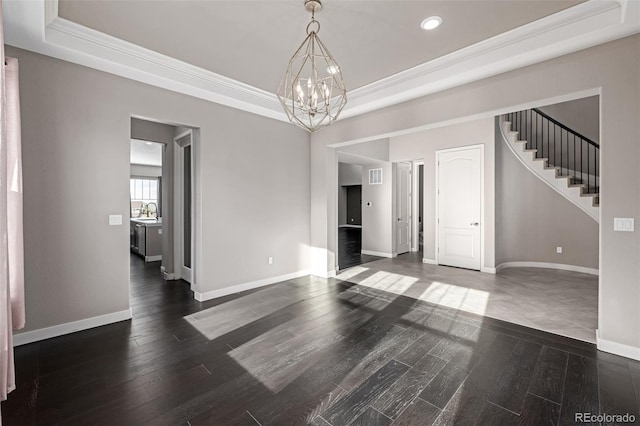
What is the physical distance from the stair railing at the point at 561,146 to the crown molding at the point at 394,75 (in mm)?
3727

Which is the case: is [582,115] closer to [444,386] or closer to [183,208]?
[444,386]

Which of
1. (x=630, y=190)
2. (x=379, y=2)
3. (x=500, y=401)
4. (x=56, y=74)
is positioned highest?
(x=379, y=2)

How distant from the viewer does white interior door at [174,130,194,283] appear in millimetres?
5016

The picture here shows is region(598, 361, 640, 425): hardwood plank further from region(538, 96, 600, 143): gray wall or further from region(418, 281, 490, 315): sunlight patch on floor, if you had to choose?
region(538, 96, 600, 143): gray wall

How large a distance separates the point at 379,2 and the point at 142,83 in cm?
286

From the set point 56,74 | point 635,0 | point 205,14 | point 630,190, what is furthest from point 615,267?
point 56,74

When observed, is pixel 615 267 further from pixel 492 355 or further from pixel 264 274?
pixel 264 274

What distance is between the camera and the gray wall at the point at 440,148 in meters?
5.71

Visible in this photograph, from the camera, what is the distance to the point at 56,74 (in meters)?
2.97

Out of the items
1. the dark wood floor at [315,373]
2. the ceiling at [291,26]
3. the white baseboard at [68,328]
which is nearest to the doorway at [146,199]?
the white baseboard at [68,328]

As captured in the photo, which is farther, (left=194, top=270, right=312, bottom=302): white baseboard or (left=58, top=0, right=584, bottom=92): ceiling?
(left=194, top=270, right=312, bottom=302): white baseboard

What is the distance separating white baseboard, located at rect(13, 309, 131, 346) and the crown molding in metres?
2.74

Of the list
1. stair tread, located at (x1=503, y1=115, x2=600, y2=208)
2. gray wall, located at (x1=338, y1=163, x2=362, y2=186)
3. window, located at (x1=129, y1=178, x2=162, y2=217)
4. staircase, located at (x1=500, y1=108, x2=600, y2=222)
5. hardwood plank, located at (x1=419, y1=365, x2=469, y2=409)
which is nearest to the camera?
hardwood plank, located at (x1=419, y1=365, x2=469, y2=409)

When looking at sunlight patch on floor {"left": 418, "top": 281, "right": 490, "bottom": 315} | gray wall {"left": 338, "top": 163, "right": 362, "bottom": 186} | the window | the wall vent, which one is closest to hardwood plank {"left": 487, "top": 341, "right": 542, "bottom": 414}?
sunlight patch on floor {"left": 418, "top": 281, "right": 490, "bottom": 315}
